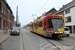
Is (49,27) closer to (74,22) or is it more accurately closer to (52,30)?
(52,30)

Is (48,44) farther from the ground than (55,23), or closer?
closer

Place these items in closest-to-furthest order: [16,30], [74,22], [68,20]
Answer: [16,30] < [74,22] < [68,20]

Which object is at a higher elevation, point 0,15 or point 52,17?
point 0,15

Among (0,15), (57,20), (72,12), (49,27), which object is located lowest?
(49,27)

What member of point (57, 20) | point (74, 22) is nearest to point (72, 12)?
point (74, 22)

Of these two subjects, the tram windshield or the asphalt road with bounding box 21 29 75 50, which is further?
the tram windshield

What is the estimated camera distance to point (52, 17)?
430 inches

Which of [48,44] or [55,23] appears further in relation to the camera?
[55,23]

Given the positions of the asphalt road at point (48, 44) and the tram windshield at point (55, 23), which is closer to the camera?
the asphalt road at point (48, 44)

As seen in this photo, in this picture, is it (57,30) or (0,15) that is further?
(0,15)

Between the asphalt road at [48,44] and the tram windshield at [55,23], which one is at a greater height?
the tram windshield at [55,23]

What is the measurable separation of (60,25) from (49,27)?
1413 mm

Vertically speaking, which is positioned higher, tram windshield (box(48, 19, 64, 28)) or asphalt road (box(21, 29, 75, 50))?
tram windshield (box(48, 19, 64, 28))

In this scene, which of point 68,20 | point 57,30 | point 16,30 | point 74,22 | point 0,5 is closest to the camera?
point 57,30
